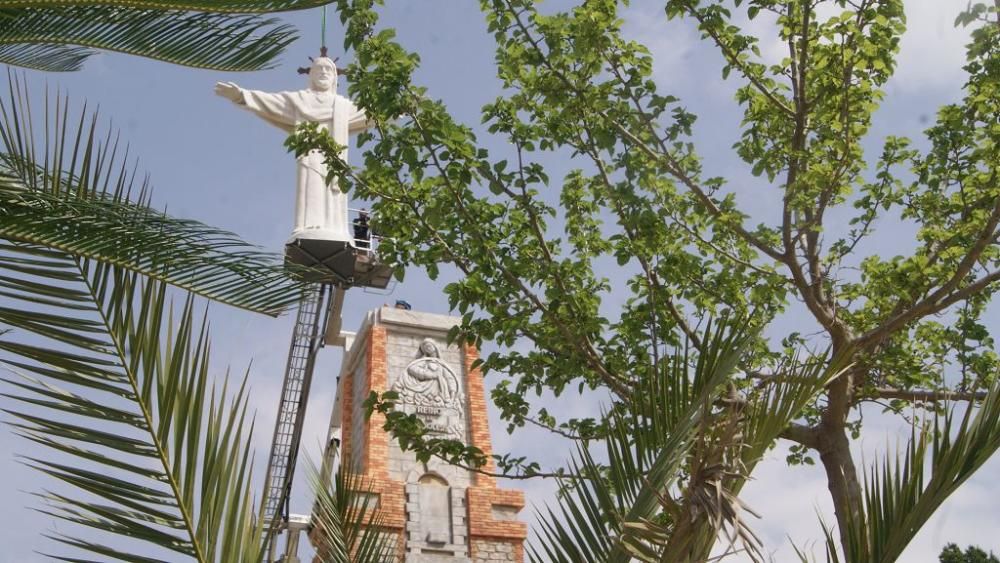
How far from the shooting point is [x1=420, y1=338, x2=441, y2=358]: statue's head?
1716 cm

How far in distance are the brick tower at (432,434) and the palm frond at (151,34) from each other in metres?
10.7

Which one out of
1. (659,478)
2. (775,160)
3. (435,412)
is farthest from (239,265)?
(435,412)

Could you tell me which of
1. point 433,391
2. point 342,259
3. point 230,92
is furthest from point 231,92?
point 433,391

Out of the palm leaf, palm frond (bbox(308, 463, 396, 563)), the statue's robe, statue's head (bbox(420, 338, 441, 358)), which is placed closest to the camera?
the palm leaf

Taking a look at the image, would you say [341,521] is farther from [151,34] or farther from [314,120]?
[314,120]

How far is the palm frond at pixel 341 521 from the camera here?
4.14m

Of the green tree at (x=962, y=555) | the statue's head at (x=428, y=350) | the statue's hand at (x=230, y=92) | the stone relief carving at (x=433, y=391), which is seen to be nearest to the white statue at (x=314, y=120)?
the statue's hand at (x=230, y=92)

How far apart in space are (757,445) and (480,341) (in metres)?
4.66

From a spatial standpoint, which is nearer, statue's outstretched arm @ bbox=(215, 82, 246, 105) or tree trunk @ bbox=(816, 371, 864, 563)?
tree trunk @ bbox=(816, 371, 864, 563)

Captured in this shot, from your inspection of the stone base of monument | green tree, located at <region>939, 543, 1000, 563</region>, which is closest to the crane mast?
the stone base of monument

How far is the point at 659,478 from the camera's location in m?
3.13

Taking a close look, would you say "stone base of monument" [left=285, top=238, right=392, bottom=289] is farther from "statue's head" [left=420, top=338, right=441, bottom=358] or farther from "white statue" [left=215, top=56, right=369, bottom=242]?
"statue's head" [left=420, top=338, right=441, bottom=358]

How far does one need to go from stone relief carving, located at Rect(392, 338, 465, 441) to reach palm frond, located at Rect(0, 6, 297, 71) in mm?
11934

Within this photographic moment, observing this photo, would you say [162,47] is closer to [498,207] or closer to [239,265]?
[239,265]
